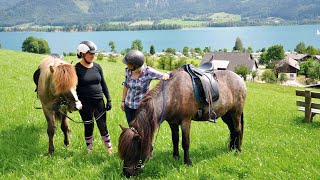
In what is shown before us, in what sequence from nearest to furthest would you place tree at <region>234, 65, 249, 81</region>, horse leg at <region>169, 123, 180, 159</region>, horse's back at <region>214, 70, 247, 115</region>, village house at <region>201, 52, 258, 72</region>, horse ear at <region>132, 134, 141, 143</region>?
horse ear at <region>132, 134, 141, 143</region> < horse leg at <region>169, 123, 180, 159</region> < horse's back at <region>214, 70, 247, 115</region> < tree at <region>234, 65, 249, 81</region> < village house at <region>201, 52, 258, 72</region>

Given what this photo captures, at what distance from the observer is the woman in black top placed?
6598 mm

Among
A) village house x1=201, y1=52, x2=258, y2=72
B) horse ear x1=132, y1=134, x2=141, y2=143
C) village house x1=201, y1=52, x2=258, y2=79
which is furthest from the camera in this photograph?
village house x1=201, y1=52, x2=258, y2=72

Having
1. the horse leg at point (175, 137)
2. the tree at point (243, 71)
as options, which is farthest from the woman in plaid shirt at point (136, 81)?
the tree at point (243, 71)


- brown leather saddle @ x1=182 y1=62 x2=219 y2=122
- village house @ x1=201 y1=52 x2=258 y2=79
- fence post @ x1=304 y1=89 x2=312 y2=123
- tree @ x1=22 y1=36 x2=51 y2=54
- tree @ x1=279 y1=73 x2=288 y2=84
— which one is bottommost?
tree @ x1=279 y1=73 x2=288 y2=84

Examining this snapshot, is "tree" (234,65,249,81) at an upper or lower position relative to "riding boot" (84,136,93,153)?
lower

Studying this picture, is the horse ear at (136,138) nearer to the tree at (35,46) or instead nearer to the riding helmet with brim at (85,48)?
the riding helmet with brim at (85,48)

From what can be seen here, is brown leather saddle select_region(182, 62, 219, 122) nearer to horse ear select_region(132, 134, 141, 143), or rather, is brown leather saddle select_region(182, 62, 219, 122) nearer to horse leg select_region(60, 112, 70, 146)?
horse ear select_region(132, 134, 141, 143)

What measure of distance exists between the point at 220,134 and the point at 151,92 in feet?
12.5

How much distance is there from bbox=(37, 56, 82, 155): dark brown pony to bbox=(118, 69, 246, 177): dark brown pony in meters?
1.39

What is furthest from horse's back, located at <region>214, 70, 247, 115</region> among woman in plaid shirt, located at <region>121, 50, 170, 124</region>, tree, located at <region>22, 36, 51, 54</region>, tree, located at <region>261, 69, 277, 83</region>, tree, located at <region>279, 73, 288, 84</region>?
tree, located at <region>22, 36, 51, 54</region>

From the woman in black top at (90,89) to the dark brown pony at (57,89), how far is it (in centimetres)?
39

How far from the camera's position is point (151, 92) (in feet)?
19.8

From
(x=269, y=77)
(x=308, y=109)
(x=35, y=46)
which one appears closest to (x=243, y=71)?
(x=269, y=77)

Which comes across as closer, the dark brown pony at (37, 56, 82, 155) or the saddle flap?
the dark brown pony at (37, 56, 82, 155)
